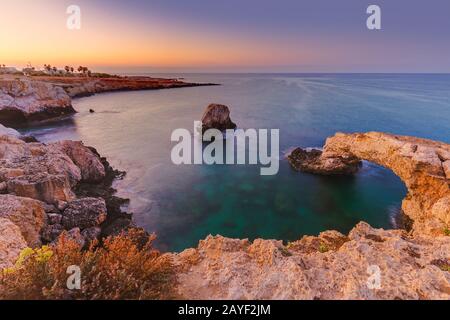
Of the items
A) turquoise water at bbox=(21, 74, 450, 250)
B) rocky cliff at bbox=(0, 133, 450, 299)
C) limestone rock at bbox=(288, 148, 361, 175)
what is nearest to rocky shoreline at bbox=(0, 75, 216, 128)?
turquoise water at bbox=(21, 74, 450, 250)

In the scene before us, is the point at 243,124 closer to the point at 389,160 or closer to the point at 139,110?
the point at 139,110

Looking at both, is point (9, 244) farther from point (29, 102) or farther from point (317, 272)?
point (29, 102)

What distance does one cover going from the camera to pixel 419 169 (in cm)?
1027

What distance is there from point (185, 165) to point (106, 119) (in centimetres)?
2651

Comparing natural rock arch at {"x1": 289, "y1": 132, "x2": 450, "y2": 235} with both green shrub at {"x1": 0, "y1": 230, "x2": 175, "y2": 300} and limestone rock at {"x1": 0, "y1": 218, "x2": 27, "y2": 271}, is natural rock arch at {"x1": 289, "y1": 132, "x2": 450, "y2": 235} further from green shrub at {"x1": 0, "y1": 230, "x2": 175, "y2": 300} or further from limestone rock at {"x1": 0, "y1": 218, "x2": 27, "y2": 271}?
limestone rock at {"x1": 0, "y1": 218, "x2": 27, "y2": 271}

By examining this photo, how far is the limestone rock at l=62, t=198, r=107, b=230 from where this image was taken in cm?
981

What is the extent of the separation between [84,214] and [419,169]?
45.9 ft

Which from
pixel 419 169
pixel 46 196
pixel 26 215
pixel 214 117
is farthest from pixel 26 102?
pixel 419 169

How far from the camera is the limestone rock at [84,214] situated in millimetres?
9812

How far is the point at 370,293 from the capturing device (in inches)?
153

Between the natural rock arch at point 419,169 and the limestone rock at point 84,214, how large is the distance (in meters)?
12.1

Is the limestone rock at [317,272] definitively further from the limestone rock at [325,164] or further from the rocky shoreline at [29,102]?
the rocky shoreline at [29,102]

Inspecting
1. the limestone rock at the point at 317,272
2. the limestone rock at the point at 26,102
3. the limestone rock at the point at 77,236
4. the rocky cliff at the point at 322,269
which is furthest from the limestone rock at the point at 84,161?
the limestone rock at the point at 26,102

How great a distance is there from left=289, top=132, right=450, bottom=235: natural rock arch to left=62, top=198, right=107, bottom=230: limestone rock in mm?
12147
